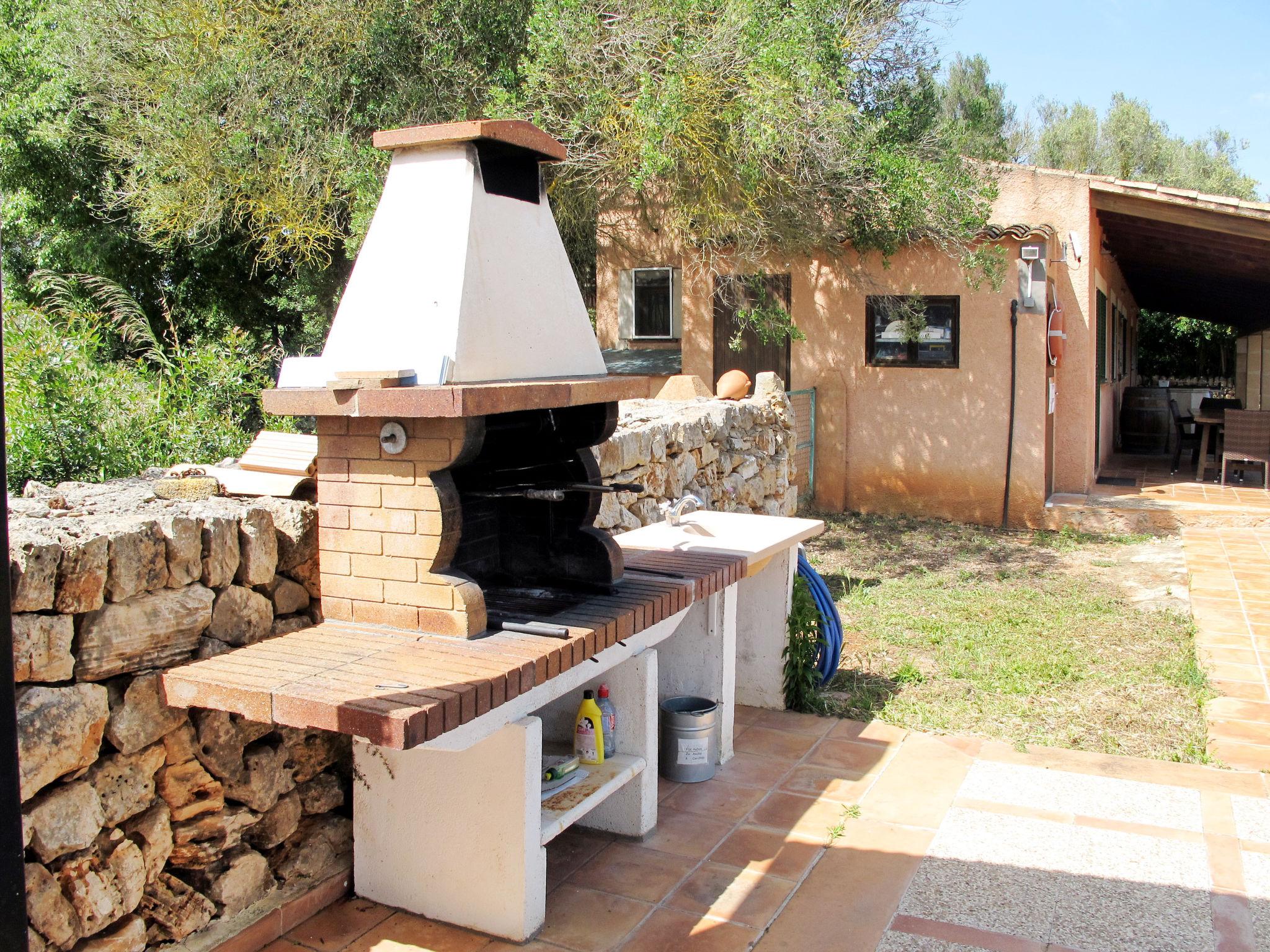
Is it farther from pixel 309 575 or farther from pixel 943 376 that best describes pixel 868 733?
pixel 943 376

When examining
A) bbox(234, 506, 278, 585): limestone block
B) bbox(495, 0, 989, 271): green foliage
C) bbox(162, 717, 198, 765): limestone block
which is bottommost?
bbox(162, 717, 198, 765): limestone block

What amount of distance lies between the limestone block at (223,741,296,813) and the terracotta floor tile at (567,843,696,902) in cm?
108

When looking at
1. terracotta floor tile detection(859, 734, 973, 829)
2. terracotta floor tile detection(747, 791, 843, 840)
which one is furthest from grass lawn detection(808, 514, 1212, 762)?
terracotta floor tile detection(747, 791, 843, 840)

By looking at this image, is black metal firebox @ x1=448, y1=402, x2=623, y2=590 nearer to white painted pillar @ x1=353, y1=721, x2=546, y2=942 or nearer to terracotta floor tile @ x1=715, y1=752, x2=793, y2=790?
white painted pillar @ x1=353, y1=721, x2=546, y2=942

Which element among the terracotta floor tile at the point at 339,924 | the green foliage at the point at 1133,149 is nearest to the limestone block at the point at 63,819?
the terracotta floor tile at the point at 339,924

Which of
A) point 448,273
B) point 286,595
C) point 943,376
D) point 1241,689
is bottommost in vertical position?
point 1241,689

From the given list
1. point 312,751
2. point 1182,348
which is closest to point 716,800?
point 312,751

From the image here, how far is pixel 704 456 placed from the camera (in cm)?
739

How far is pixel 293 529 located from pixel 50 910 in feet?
4.19

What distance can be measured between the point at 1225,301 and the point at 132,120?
15.0 m

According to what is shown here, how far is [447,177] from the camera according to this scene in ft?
11.3

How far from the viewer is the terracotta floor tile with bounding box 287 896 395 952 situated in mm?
3307

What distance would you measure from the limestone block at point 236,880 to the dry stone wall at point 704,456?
2.62m

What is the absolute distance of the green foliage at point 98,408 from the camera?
15.5 ft
